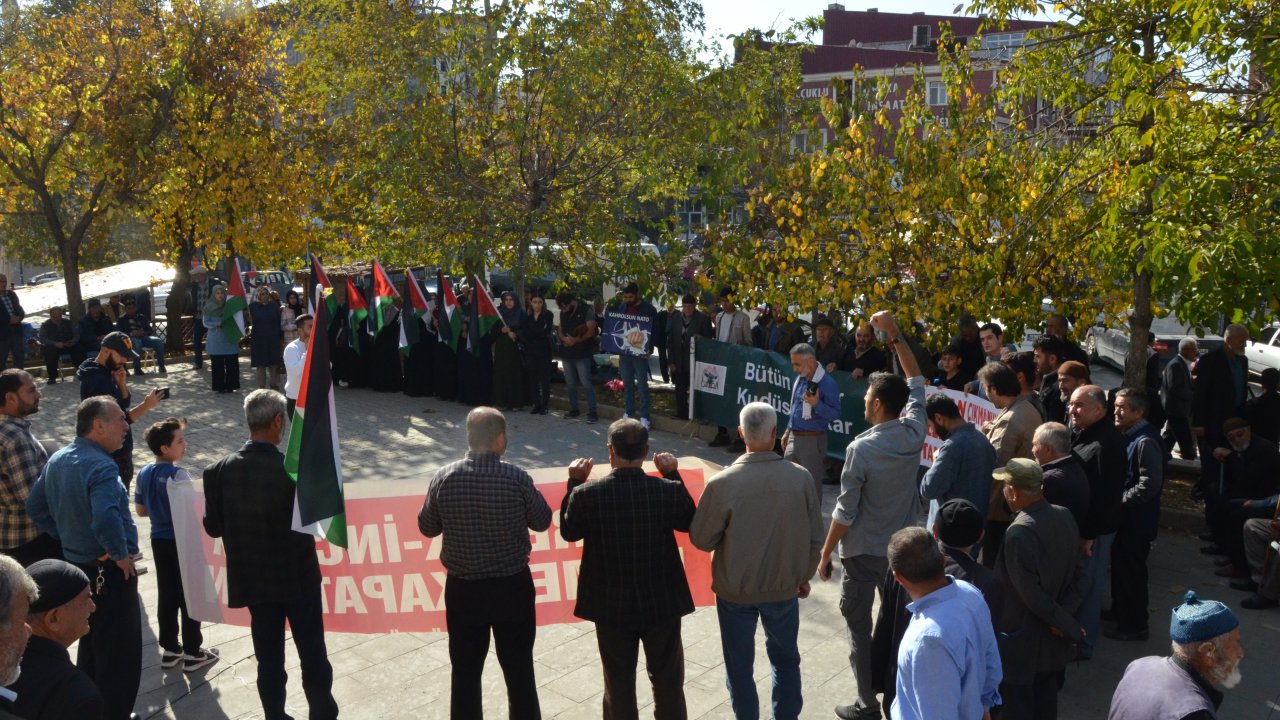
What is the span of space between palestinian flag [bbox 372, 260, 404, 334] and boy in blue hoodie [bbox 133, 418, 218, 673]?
30.7 ft

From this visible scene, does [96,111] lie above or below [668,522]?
above

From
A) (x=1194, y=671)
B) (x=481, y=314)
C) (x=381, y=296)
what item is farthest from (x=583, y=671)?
(x=381, y=296)

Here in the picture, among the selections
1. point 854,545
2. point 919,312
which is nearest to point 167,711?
point 854,545

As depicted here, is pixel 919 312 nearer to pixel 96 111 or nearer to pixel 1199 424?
pixel 1199 424

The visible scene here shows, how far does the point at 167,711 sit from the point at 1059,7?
369 inches

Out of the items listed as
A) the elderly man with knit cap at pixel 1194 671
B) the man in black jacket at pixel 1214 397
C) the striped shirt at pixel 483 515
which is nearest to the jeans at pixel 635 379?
the man in black jacket at pixel 1214 397

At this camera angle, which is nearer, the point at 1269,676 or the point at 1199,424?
the point at 1269,676

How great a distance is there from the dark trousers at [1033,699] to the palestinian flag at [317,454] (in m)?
3.50

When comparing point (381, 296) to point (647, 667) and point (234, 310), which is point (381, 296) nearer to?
point (234, 310)

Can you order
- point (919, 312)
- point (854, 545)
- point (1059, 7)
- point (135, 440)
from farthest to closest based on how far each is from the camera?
point (135, 440) < point (919, 312) < point (1059, 7) < point (854, 545)

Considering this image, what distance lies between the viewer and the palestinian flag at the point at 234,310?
16.1 meters

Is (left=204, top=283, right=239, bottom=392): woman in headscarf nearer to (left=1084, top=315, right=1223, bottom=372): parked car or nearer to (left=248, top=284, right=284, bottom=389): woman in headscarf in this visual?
(left=248, top=284, right=284, bottom=389): woman in headscarf

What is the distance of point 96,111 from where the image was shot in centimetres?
1881

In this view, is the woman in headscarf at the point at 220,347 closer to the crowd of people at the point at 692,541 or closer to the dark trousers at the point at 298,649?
the crowd of people at the point at 692,541
